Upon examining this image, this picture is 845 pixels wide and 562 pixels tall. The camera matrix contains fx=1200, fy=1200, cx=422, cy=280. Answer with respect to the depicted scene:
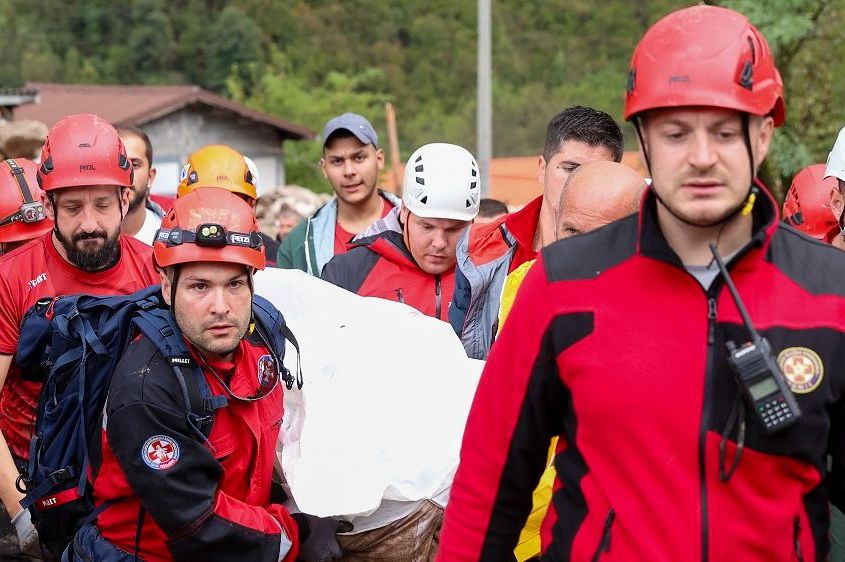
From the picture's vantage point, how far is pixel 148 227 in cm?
707

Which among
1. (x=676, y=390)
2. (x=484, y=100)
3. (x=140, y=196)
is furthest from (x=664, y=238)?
(x=484, y=100)

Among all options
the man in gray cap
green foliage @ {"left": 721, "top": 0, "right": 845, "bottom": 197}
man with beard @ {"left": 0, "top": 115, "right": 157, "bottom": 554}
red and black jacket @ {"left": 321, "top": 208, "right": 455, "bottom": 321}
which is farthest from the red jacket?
green foliage @ {"left": 721, "top": 0, "right": 845, "bottom": 197}

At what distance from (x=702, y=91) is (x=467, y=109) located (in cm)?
6758

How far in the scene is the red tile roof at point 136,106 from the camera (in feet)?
124

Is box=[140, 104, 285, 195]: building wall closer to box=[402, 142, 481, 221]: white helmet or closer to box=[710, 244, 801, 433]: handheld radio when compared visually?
box=[402, 142, 481, 221]: white helmet

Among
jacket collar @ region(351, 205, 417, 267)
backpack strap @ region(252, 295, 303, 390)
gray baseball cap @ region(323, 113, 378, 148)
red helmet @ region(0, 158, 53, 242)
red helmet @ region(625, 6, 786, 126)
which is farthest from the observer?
gray baseball cap @ region(323, 113, 378, 148)

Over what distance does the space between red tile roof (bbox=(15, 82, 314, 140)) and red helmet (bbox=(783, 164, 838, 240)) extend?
31510mm

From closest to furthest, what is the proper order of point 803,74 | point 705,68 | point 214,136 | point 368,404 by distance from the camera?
point 705,68
point 368,404
point 803,74
point 214,136

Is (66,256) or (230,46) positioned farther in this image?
(230,46)

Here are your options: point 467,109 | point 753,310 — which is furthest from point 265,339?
point 467,109

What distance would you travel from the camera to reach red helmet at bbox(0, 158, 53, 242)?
20.6 ft

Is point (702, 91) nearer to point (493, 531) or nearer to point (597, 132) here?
point (493, 531)

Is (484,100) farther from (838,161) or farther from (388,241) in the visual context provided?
(838,161)

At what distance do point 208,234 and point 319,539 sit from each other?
128 cm
